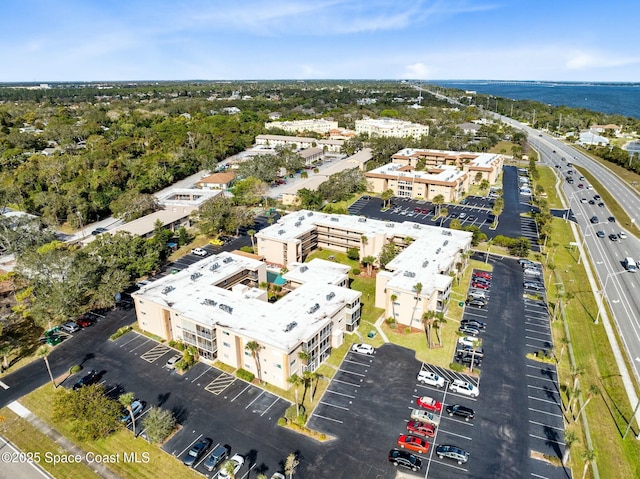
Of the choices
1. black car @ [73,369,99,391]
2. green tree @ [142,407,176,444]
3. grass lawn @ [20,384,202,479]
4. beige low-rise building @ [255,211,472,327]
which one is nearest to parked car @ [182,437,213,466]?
grass lawn @ [20,384,202,479]

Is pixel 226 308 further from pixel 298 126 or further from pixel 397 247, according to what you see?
pixel 298 126

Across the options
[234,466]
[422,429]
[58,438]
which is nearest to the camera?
[234,466]

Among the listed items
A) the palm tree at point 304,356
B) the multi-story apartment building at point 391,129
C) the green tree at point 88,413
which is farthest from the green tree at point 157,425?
the multi-story apartment building at point 391,129

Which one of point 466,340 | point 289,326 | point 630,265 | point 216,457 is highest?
point 289,326

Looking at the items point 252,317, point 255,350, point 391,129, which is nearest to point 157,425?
point 255,350

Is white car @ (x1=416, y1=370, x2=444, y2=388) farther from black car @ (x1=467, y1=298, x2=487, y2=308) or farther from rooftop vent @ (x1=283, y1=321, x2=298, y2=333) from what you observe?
black car @ (x1=467, y1=298, x2=487, y2=308)

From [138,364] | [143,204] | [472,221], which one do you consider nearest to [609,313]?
[472,221]
